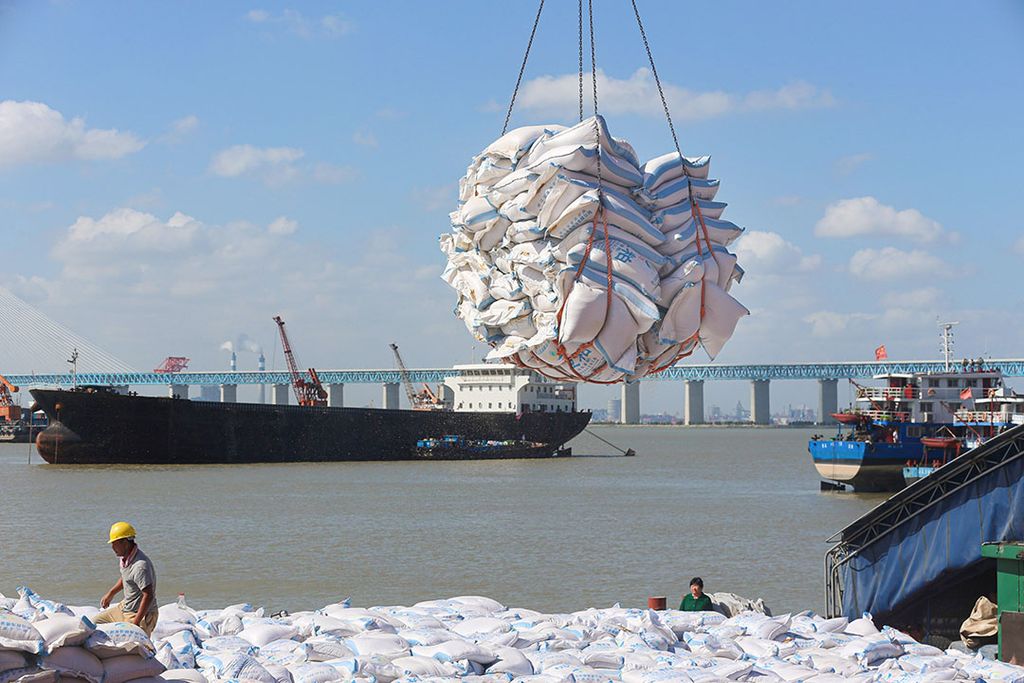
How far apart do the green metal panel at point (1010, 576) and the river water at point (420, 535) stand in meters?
6.97

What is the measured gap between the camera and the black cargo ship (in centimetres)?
5534

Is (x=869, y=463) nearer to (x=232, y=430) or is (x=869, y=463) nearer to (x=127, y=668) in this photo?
(x=232, y=430)

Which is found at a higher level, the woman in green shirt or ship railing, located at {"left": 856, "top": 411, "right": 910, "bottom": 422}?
ship railing, located at {"left": 856, "top": 411, "right": 910, "bottom": 422}

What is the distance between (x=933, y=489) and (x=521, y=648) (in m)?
5.73

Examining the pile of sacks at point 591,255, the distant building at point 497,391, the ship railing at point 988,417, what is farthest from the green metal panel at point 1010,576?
the distant building at point 497,391

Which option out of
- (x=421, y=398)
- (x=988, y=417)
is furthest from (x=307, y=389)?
(x=988, y=417)

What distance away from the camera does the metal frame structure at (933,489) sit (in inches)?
475

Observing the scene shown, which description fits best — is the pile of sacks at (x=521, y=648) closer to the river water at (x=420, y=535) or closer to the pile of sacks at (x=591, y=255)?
the pile of sacks at (x=591, y=255)

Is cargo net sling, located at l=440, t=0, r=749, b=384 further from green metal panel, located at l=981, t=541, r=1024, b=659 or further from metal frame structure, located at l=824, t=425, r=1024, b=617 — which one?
metal frame structure, located at l=824, t=425, r=1024, b=617

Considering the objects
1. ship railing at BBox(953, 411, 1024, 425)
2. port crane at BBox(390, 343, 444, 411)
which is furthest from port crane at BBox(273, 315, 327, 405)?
ship railing at BBox(953, 411, 1024, 425)

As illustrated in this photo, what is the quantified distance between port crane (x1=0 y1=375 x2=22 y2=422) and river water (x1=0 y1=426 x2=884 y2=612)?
5165 centimetres

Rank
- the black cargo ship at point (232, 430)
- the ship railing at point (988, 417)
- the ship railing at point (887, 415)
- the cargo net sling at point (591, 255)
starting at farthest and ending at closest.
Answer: the black cargo ship at point (232, 430) → the ship railing at point (887, 415) → the ship railing at point (988, 417) → the cargo net sling at point (591, 255)

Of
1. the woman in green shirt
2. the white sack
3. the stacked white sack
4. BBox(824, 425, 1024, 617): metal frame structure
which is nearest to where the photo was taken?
the stacked white sack

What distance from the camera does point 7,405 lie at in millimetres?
99125
